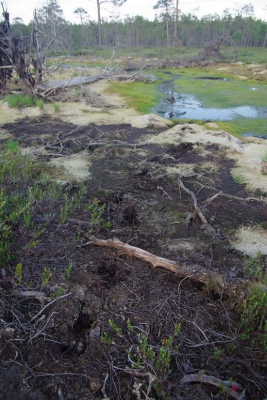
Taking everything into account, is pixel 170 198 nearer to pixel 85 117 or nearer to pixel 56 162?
pixel 56 162

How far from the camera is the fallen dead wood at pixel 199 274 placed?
9.48 feet

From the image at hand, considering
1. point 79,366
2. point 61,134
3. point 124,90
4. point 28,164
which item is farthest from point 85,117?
point 79,366

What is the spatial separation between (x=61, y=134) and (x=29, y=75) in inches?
217

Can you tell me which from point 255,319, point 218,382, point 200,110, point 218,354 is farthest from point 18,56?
point 218,382

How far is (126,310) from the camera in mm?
2809

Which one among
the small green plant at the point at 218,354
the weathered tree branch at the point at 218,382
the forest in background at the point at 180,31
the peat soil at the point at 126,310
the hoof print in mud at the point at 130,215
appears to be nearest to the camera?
the weathered tree branch at the point at 218,382

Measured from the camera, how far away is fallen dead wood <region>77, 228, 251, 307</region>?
2.89m

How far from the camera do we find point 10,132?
28.9ft

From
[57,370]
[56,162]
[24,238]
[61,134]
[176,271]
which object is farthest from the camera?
[61,134]

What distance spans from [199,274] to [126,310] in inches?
32.3

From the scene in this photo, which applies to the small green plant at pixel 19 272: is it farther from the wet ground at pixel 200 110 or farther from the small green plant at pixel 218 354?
the wet ground at pixel 200 110

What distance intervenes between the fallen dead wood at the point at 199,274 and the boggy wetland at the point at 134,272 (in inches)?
0.5

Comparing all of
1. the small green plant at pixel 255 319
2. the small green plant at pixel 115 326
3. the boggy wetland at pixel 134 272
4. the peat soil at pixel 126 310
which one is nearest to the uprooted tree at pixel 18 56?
the boggy wetland at pixel 134 272

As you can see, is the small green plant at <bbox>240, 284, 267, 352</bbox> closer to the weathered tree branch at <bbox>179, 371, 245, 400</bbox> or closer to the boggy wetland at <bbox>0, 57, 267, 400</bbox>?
the boggy wetland at <bbox>0, 57, 267, 400</bbox>
